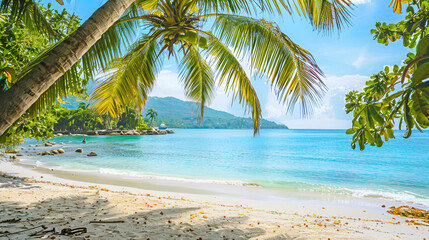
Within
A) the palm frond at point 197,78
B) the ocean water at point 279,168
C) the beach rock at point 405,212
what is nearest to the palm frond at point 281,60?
the palm frond at point 197,78

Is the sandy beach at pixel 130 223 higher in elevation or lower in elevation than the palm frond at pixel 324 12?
lower

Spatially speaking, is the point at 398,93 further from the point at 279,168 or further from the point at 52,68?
the point at 279,168

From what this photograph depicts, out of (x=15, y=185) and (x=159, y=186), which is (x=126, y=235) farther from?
(x=159, y=186)

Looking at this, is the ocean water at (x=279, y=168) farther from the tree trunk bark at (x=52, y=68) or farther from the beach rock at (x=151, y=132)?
the beach rock at (x=151, y=132)

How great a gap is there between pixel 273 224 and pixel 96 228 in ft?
9.35

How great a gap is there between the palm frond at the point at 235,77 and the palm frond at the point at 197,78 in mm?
958

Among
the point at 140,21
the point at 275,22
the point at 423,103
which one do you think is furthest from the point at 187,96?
the point at 423,103

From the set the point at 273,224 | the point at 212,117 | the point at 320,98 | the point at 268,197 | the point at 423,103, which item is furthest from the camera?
the point at 212,117

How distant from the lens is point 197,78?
645cm

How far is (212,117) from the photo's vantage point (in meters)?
127

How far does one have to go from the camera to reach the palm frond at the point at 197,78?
6.28 m

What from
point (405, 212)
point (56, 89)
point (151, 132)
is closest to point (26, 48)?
point (56, 89)

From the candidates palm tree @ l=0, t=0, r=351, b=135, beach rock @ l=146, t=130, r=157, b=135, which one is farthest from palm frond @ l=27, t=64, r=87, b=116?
beach rock @ l=146, t=130, r=157, b=135

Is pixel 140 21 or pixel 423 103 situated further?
pixel 140 21
